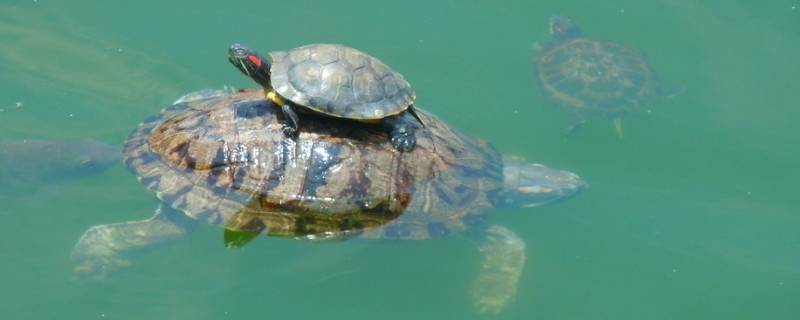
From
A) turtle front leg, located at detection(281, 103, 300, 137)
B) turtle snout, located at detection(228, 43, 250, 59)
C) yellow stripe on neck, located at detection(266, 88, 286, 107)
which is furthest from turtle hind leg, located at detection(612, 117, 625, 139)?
turtle snout, located at detection(228, 43, 250, 59)

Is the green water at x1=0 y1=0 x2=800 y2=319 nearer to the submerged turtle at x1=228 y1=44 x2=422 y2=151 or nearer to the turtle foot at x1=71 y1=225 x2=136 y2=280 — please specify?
the turtle foot at x1=71 y1=225 x2=136 y2=280

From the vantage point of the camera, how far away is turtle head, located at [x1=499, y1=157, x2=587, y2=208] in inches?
285

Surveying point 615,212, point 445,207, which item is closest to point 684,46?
point 615,212

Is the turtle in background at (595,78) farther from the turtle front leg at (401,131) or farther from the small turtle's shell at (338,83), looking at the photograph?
the small turtle's shell at (338,83)

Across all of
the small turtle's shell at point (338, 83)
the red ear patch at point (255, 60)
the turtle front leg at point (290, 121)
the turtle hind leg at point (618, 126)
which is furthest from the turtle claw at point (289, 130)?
the turtle hind leg at point (618, 126)

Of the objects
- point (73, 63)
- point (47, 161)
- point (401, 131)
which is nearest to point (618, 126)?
point (401, 131)

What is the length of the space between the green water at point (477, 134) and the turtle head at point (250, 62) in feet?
4.65

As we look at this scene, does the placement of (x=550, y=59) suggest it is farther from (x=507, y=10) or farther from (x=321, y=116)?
(x=321, y=116)

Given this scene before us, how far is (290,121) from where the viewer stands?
6230mm

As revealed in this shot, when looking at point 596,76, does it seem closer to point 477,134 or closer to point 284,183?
point 477,134

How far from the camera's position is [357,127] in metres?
6.42

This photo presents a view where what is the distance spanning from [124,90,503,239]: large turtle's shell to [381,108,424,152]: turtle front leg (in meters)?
0.05

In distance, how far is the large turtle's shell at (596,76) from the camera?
8.76m

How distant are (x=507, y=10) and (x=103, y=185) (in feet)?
16.0
